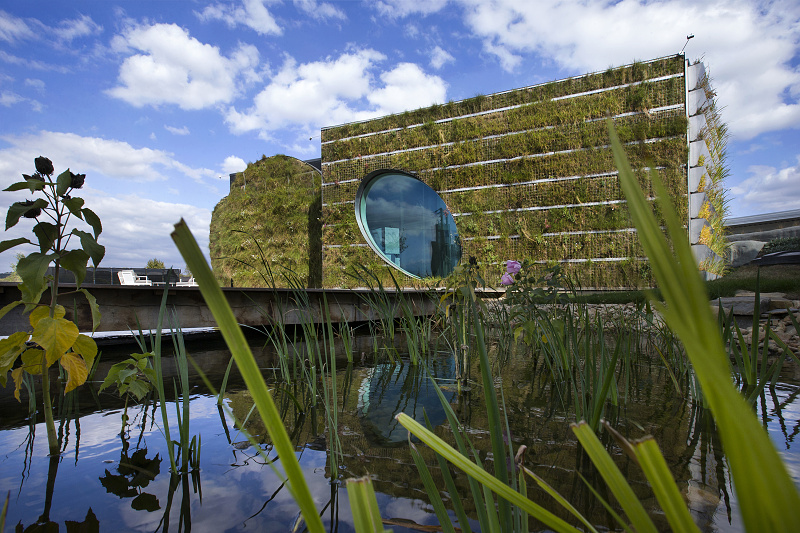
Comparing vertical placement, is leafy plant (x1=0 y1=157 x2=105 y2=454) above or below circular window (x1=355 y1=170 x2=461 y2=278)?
below

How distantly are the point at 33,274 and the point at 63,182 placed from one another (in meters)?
0.25

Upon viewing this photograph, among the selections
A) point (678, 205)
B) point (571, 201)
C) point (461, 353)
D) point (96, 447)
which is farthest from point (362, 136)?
point (96, 447)

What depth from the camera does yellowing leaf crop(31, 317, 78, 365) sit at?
1023 millimetres

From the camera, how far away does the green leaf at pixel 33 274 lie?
1.04 m

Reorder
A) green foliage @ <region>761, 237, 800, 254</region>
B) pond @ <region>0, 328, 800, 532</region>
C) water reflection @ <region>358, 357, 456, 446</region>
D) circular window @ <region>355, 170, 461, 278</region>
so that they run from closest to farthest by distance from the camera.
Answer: pond @ <region>0, 328, 800, 532</region>, water reflection @ <region>358, 357, 456, 446</region>, circular window @ <region>355, 170, 461, 278</region>, green foliage @ <region>761, 237, 800, 254</region>

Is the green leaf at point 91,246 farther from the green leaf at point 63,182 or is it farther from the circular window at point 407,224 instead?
the circular window at point 407,224

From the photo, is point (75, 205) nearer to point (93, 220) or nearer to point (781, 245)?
point (93, 220)

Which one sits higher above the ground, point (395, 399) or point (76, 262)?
point (76, 262)

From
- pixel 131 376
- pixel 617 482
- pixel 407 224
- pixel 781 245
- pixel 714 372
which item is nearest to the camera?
pixel 714 372

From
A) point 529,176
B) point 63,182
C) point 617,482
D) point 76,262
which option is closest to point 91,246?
point 76,262

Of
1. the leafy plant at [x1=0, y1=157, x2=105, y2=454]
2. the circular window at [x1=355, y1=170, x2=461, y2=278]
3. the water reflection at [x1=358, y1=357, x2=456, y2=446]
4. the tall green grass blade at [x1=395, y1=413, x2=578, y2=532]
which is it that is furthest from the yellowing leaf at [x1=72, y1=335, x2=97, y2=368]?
the circular window at [x1=355, y1=170, x2=461, y2=278]

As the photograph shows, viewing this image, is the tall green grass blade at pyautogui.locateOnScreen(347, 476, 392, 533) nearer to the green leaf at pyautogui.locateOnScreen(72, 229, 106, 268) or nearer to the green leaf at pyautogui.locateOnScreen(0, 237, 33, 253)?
the green leaf at pyautogui.locateOnScreen(72, 229, 106, 268)

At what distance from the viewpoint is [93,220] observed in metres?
1.17

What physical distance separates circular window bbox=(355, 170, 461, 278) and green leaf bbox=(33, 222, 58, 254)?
8723 mm
